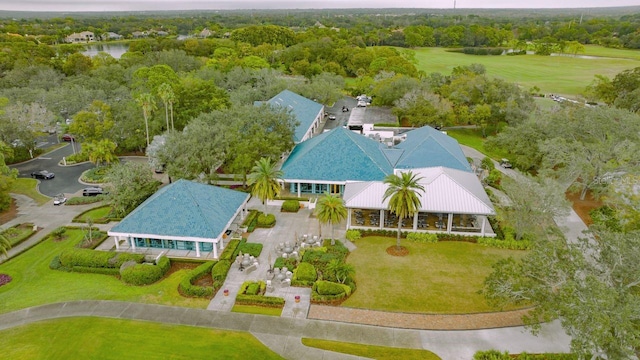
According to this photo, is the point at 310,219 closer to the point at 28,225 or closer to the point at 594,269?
the point at 594,269

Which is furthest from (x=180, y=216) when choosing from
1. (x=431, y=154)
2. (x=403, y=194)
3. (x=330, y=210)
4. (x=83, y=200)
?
(x=431, y=154)

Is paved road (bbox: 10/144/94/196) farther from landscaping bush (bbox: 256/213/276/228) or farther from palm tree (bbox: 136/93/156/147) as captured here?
landscaping bush (bbox: 256/213/276/228)

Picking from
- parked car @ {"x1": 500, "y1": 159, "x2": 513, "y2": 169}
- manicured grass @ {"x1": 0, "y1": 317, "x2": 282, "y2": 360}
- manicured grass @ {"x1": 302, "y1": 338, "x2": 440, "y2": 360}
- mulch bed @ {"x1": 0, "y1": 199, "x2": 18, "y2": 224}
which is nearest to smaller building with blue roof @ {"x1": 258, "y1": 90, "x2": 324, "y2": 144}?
parked car @ {"x1": 500, "y1": 159, "x2": 513, "y2": 169}

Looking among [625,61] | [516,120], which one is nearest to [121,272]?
[516,120]

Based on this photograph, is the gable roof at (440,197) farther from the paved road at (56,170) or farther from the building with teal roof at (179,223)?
the paved road at (56,170)

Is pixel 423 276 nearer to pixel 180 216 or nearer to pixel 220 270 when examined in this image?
pixel 220 270

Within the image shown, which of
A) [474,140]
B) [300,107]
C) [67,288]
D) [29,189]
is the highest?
[300,107]
